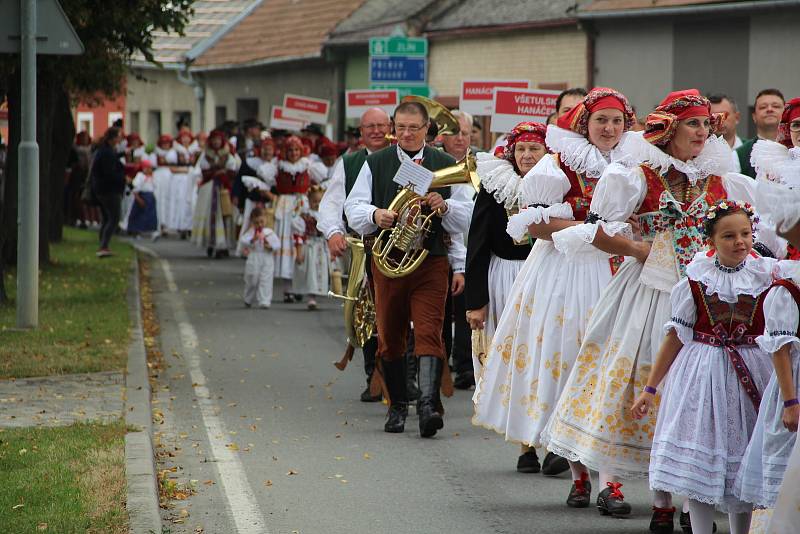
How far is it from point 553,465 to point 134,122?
147 feet

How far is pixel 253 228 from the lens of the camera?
17641mm

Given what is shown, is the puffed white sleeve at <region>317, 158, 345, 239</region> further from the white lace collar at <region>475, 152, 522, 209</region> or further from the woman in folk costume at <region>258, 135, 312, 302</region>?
the woman in folk costume at <region>258, 135, 312, 302</region>

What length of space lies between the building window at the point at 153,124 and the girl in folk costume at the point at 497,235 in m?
41.7

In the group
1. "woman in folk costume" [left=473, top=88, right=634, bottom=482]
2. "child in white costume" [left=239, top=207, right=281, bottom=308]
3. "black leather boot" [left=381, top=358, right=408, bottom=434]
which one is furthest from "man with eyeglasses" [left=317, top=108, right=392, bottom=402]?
"child in white costume" [left=239, top=207, right=281, bottom=308]

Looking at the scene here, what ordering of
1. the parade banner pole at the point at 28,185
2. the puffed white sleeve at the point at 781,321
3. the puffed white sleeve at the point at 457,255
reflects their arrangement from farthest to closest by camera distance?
the parade banner pole at the point at 28,185 < the puffed white sleeve at the point at 457,255 < the puffed white sleeve at the point at 781,321

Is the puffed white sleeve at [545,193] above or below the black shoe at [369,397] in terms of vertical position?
above

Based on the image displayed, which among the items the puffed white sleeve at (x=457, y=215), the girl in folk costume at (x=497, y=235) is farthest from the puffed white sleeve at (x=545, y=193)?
the puffed white sleeve at (x=457, y=215)

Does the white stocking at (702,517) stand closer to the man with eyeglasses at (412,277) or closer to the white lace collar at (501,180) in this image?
the white lace collar at (501,180)

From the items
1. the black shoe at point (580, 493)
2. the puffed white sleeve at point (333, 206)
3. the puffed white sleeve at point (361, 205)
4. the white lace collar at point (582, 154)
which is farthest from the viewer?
the puffed white sleeve at point (333, 206)

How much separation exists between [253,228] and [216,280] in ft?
12.8

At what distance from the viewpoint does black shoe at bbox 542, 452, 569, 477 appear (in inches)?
326

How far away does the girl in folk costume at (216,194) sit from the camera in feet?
81.7

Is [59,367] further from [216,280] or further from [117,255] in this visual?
[117,255]

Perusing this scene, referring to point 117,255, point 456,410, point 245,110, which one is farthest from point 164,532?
point 245,110
